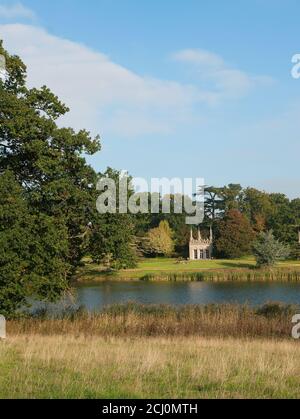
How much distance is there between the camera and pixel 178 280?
2282 inches

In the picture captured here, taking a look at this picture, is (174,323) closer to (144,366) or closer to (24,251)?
(24,251)

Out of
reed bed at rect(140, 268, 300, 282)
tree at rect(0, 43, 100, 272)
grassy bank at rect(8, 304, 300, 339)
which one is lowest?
reed bed at rect(140, 268, 300, 282)

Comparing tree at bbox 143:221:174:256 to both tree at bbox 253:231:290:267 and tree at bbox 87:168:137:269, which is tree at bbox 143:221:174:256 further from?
tree at bbox 87:168:137:269

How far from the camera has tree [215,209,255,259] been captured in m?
83.2

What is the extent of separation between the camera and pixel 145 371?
933 centimetres

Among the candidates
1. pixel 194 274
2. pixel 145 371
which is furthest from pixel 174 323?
pixel 194 274

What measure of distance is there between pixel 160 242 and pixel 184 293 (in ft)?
137

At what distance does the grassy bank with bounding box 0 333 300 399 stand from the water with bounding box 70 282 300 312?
2271cm

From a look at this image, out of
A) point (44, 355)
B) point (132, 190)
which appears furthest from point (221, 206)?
point (44, 355)

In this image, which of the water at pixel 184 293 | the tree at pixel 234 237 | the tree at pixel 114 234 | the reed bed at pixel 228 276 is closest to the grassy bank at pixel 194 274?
the reed bed at pixel 228 276

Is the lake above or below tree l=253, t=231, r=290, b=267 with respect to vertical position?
below

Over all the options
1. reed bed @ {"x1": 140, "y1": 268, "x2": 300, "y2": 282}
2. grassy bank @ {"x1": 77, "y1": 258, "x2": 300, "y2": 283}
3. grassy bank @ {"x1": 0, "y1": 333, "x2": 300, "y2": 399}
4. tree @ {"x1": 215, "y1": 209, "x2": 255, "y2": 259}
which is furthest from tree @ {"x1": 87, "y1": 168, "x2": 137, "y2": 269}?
tree @ {"x1": 215, "y1": 209, "x2": 255, "y2": 259}
